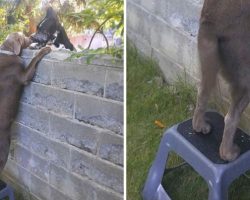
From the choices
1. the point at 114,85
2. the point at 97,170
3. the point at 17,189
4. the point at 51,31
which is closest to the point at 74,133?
the point at 97,170

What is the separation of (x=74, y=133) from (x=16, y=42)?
57cm

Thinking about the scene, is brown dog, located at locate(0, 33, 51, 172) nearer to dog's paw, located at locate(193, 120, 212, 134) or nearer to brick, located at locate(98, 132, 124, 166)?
brick, located at locate(98, 132, 124, 166)

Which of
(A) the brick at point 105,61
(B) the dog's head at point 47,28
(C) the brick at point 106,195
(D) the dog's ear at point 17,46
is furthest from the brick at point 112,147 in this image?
(D) the dog's ear at point 17,46

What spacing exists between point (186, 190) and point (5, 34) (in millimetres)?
1048

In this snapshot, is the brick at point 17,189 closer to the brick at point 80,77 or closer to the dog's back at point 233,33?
the brick at point 80,77

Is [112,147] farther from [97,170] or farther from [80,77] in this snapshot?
[80,77]

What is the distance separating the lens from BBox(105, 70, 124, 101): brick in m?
1.38

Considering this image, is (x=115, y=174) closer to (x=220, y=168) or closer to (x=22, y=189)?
(x=220, y=168)

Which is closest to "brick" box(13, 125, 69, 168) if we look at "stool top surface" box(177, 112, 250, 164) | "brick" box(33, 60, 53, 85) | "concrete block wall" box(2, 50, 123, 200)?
"concrete block wall" box(2, 50, 123, 200)

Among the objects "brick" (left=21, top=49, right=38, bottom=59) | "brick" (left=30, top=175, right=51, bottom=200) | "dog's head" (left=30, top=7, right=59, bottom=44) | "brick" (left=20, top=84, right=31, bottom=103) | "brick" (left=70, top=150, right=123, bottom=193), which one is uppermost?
"dog's head" (left=30, top=7, right=59, bottom=44)

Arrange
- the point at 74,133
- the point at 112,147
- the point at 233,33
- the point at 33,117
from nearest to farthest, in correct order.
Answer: the point at 233,33 < the point at 112,147 < the point at 74,133 < the point at 33,117

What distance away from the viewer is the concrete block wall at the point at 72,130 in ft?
4.68

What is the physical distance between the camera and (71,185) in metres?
1.62

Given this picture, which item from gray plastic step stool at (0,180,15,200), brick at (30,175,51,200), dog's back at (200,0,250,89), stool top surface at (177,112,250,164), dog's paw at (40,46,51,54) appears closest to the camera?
dog's back at (200,0,250,89)
